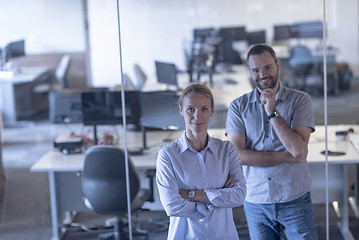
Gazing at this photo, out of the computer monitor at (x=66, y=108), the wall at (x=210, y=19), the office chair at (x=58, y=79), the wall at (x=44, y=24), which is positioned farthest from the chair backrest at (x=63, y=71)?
the computer monitor at (x=66, y=108)

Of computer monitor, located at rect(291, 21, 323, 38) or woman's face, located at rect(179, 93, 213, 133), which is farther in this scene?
computer monitor, located at rect(291, 21, 323, 38)

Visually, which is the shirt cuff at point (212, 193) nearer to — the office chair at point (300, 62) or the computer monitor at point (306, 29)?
the office chair at point (300, 62)

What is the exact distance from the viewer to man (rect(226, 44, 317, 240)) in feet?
11.9

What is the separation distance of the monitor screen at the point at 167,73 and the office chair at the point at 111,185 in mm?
2294

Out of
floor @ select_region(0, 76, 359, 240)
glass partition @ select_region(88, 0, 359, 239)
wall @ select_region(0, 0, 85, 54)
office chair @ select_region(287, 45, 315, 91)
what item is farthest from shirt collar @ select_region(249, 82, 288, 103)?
office chair @ select_region(287, 45, 315, 91)

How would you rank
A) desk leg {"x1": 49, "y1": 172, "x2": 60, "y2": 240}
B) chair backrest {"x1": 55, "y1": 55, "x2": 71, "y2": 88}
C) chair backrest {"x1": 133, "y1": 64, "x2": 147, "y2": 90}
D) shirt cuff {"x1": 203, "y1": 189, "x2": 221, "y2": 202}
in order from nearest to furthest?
shirt cuff {"x1": 203, "y1": 189, "x2": 221, "y2": 202} < desk leg {"x1": 49, "y1": 172, "x2": 60, "y2": 240} < chair backrest {"x1": 133, "y1": 64, "x2": 147, "y2": 90} < chair backrest {"x1": 55, "y1": 55, "x2": 71, "y2": 88}

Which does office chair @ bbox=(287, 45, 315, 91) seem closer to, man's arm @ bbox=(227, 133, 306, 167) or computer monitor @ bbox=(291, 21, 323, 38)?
computer monitor @ bbox=(291, 21, 323, 38)

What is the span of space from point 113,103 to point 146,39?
13.3 feet

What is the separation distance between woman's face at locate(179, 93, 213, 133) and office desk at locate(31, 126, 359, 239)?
1.17 metres

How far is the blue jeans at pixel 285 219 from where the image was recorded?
3.65m

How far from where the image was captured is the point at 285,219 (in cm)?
366

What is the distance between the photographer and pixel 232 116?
3719 millimetres

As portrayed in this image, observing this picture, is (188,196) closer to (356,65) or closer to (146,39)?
(146,39)

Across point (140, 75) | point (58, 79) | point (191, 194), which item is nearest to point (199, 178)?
point (191, 194)
